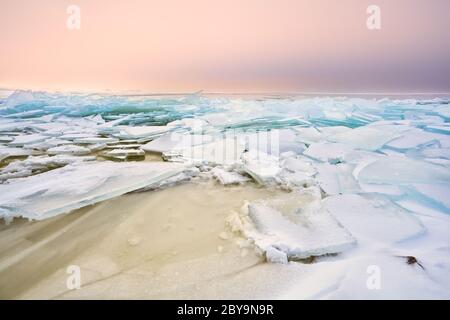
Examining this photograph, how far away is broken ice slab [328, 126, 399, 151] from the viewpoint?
379 centimetres

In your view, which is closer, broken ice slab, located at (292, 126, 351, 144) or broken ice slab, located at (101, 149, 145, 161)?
broken ice slab, located at (101, 149, 145, 161)

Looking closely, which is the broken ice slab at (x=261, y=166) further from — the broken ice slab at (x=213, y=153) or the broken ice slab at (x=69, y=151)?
the broken ice slab at (x=69, y=151)

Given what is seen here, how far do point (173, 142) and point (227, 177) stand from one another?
1.85 metres

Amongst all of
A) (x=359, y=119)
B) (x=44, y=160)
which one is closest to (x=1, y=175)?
(x=44, y=160)

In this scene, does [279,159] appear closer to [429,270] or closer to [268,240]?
[268,240]

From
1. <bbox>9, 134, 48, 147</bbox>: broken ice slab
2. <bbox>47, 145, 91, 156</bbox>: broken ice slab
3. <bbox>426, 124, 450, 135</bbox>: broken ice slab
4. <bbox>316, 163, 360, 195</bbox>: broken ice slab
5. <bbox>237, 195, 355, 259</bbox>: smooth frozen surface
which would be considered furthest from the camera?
<bbox>9, 134, 48, 147</bbox>: broken ice slab

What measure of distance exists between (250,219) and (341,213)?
70cm

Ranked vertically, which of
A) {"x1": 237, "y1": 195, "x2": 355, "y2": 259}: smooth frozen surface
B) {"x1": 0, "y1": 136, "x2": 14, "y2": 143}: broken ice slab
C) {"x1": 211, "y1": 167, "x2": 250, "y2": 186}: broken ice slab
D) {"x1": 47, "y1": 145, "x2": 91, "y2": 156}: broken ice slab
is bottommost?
{"x1": 237, "y1": 195, "x2": 355, "y2": 259}: smooth frozen surface

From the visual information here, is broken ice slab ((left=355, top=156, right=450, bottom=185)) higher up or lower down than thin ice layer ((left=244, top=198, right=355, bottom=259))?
higher up

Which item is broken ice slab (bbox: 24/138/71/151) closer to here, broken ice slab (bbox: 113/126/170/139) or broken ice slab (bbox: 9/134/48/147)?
broken ice slab (bbox: 9/134/48/147)

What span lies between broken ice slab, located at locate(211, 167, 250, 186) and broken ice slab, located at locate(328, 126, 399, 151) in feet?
6.26

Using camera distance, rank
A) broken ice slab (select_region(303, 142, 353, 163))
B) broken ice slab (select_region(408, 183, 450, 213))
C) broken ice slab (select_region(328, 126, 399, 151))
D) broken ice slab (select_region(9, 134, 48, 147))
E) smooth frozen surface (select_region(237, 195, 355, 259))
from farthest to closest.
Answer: broken ice slab (select_region(9, 134, 48, 147))
broken ice slab (select_region(328, 126, 399, 151))
broken ice slab (select_region(303, 142, 353, 163))
broken ice slab (select_region(408, 183, 450, 213))
smooth frozen surface (select_region(237, 195, 355, 259))

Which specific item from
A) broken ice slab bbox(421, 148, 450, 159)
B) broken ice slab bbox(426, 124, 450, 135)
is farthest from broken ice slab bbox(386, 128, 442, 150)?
broken ice slab bbox(426, 124, 450, 135)

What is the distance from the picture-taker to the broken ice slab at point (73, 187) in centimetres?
201
